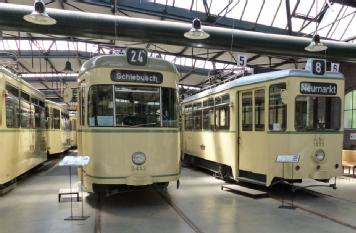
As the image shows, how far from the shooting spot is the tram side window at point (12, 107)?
360 inches

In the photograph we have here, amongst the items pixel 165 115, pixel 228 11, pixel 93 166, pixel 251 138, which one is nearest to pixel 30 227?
pixel 93 166

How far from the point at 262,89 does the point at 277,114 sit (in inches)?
29.7

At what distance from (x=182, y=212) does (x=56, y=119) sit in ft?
41.9

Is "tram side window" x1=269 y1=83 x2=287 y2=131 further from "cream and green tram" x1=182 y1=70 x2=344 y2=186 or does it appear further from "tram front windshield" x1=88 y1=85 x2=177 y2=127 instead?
"tram front windshield" x1=88 y1=85 x2=177 y2=127

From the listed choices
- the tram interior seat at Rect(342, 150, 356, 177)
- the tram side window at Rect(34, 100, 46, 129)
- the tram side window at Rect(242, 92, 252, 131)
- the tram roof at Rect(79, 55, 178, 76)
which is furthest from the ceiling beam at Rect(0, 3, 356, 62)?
the tram side window at Rect(34, 100, 46, 129)

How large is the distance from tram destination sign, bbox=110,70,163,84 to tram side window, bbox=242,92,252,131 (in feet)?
9.10

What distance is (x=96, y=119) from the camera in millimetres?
7602

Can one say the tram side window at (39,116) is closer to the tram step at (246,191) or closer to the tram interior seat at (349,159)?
the tram step at (246,191)

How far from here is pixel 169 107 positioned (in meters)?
8.00

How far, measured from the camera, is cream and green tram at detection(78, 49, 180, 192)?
24.7 feet

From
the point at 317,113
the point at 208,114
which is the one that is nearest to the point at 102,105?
the point at 317,113

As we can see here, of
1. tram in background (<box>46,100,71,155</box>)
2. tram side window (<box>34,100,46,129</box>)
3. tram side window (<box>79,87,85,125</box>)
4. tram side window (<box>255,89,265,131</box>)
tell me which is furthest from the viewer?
tram in background (<box>46,100,71,155</box>)

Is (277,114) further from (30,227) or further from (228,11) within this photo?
(228,11)

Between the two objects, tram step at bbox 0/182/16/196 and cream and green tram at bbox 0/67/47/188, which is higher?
cream and green tram at bbox 0/67/47/188
